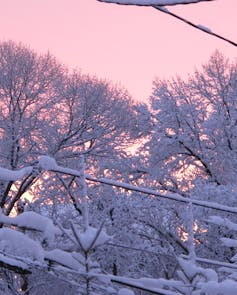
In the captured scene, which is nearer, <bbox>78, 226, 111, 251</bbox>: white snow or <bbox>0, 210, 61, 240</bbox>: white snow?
<bbox>78, 226, 111, 251</bbox>: white snow

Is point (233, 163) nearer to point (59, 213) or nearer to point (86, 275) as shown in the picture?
point (59, 213)

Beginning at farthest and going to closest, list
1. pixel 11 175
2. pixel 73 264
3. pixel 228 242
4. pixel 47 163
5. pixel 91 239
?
pixel 228 242 < pixel 47 163 < pixel 11 175 < pixel 73 264 < pixel 91 239

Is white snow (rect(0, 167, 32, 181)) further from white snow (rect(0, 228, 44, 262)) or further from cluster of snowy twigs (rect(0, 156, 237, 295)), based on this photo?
white snow (rect(0, 228, 44, 262))

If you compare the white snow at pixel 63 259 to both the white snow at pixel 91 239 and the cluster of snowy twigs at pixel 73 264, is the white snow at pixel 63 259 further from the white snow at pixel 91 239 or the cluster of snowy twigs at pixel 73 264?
the white snow at pixel 91 239

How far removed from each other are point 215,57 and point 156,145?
4.16 m

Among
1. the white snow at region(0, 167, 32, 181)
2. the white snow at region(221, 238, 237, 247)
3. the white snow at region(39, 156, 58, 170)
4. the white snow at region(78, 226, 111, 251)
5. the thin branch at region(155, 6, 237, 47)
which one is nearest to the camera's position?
the thin branch at region(155, 6, 237, 47)

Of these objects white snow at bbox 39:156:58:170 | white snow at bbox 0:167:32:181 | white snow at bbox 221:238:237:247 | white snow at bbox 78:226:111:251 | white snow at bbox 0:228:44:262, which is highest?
white snow at bbox 39:156:58:170

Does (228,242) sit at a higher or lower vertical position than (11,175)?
lower

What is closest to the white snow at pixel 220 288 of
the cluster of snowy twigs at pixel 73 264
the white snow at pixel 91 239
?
the cluster of snowy twigs at pixel 73 264

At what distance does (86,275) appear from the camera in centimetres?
158

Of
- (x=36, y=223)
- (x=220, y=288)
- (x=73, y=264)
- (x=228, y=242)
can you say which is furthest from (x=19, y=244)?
(x=228, y=242)

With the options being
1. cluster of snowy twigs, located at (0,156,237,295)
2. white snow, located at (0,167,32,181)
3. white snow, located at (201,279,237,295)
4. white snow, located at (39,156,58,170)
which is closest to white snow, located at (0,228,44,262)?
cluster of snowy twigs, located at (0,156,237,295)

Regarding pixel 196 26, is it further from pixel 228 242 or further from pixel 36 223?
pixel 228 242

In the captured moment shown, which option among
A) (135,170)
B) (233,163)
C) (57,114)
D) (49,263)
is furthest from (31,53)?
(49,263)
